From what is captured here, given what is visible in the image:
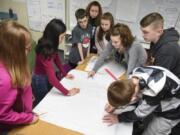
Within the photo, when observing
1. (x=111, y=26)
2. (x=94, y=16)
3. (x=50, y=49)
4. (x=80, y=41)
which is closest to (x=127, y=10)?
(x=94, y=16)

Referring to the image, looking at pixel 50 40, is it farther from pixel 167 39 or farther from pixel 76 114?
pixel 167 39

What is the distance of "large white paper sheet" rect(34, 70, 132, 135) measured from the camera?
1.25 metres

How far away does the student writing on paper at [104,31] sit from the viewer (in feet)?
6.79

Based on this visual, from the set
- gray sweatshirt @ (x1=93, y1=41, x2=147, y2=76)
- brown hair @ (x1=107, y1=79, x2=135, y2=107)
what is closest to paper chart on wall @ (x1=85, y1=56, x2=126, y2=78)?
gray sweatshirt @ (x1=93, y1=41, x2=147, y2=76)

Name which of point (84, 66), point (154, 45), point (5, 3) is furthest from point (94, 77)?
point (5, 3)

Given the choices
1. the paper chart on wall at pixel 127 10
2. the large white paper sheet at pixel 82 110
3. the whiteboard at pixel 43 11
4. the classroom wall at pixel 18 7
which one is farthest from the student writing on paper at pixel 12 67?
the classroom wall at pixel 18 7

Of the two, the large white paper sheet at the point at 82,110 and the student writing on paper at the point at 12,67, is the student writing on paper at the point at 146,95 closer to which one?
the large white paper sheet at the point at 82,110

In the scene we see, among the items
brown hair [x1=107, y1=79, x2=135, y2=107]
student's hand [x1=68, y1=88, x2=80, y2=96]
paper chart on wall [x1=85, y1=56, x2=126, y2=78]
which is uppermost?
brown hair [x1=107, y1=79, x2=135, y2=107]

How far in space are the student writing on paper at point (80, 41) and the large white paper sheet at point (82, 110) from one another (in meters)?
0.56

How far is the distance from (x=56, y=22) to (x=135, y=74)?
2.48 ft

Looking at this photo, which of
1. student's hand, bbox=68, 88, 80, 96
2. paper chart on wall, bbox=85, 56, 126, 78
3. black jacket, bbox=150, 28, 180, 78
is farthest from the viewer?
paper chart on wall, bbox=85, 56, 126, 78

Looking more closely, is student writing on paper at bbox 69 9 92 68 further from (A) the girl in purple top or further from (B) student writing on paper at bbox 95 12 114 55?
(A) the girl in purple top

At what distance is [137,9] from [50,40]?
1.66 m

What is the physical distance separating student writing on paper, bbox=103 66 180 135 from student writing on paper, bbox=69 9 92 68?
3.08 ft
